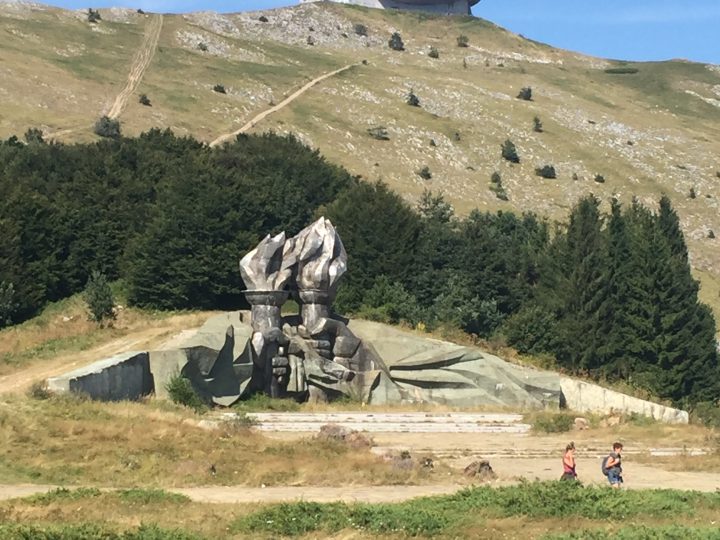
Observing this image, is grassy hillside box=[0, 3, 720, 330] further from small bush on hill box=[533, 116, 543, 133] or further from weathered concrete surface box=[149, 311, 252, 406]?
weathered concrete surface box=[149, 311, 252, 406]

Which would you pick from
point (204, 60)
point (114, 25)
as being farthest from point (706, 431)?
point (114, 25)

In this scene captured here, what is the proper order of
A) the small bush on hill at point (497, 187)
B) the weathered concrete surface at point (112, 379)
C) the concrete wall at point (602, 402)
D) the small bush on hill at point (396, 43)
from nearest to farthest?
the weathered concrete surface at point (112, 379)
the concrete wall at point (602, 402)
the small bush on hill at point (497, 187)
the small bush on hill at point (396, 43)

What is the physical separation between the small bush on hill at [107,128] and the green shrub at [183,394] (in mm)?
47588

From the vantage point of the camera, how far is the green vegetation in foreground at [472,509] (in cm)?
1477

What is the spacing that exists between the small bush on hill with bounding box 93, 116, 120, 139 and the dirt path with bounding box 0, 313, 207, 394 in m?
37.1

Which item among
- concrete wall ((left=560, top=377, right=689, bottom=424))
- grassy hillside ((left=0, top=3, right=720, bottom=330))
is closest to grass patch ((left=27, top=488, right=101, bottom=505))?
concrete wall ((left=560, top=377, right=689, bottom=424))

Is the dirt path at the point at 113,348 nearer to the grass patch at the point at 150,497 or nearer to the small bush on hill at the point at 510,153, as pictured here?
the grass patch at the point at 150,497

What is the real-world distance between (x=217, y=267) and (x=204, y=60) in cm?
6331

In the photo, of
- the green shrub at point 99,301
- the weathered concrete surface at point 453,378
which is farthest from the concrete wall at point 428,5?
the weathered concrete surface at point 453,378

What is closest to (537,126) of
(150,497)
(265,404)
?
(265,404)

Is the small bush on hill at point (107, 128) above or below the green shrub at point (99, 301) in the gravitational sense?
above

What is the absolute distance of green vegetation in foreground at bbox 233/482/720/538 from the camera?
14.8m

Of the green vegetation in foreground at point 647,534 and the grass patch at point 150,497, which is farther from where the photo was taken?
the grass patch at point 150,497

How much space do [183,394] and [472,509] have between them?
46.2 feet
